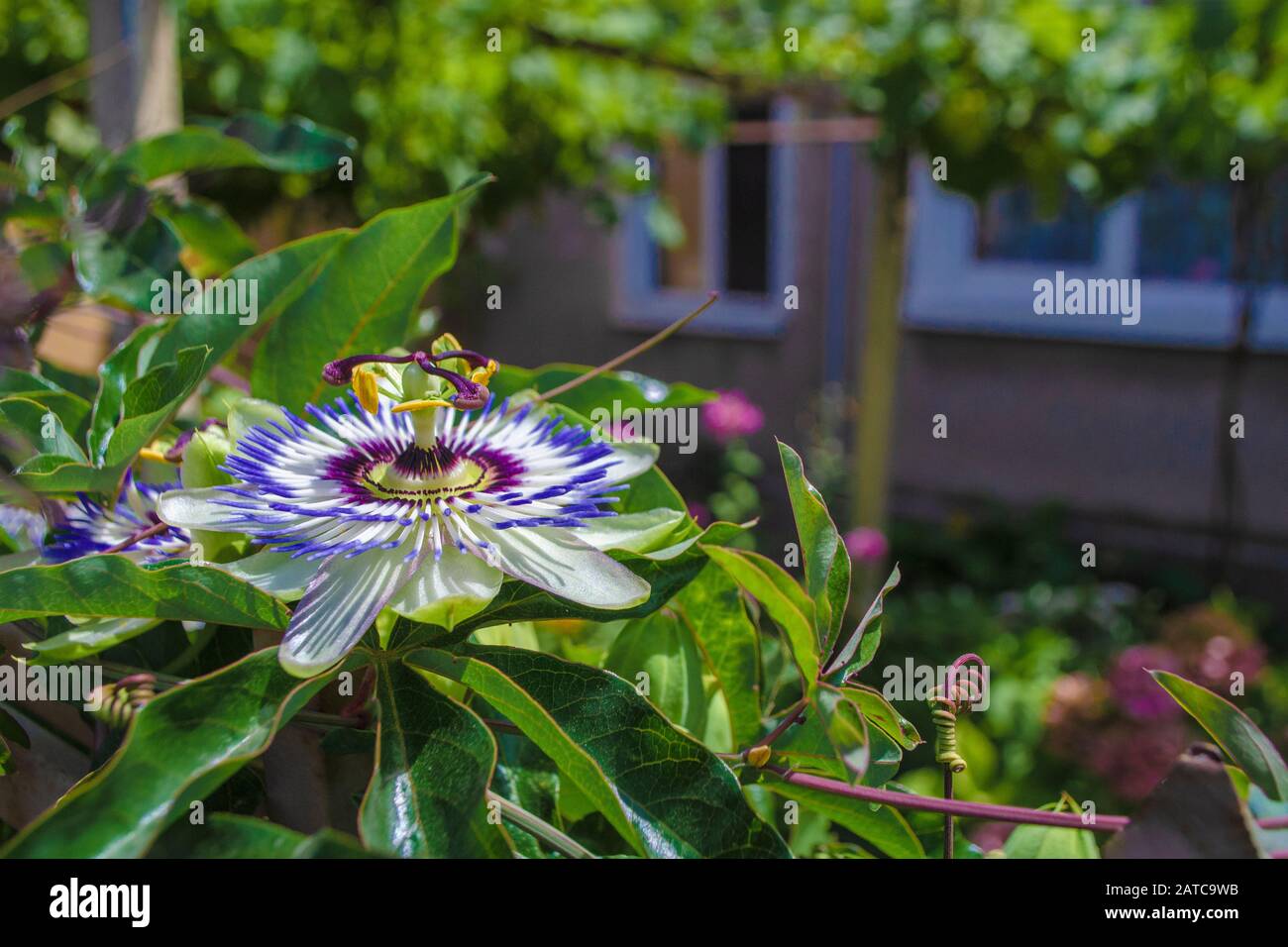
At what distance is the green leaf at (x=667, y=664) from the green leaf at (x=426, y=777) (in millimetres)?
141

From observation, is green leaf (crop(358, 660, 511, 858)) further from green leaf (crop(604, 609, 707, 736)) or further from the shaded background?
the shaded background

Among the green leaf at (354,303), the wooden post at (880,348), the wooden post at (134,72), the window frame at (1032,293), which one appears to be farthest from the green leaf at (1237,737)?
the window frame at (1032,293)

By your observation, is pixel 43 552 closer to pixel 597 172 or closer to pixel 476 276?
pixel 597 172

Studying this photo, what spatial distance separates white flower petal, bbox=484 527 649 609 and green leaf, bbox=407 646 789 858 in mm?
27

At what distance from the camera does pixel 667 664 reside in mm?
531

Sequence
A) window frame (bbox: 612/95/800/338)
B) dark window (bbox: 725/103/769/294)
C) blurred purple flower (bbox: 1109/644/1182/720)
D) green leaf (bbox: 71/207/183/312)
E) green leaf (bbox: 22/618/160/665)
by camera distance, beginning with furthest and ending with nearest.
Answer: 1. dark window (bbox: 725/103/769/294)
2. window frame (bbox: 612/95/800/338)
3. blurred purple flower (bbox: 1109/644/1182/720)
4. green leaf (bbox: 71/207/183/312)
5. green leaf (bbox: 22/618/160/665)

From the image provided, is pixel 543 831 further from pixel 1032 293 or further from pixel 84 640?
pixel 1032 293

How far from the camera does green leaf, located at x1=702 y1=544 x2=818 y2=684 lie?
42 cm

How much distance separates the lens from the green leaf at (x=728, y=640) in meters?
0.53

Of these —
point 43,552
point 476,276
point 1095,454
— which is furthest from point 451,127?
point 43,552

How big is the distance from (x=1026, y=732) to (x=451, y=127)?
233 cm

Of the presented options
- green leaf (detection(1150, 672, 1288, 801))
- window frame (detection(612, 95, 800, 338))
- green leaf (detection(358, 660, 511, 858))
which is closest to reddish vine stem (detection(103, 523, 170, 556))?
green leaf (detection(358, 660, 511, 858))

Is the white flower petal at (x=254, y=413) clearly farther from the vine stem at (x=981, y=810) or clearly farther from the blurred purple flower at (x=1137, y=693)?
the blurred purple flower at (x=1137, y=693)

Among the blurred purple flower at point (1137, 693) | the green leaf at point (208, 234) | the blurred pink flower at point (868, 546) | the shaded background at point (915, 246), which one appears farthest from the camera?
the blurred pink flower at point (868, 546)
